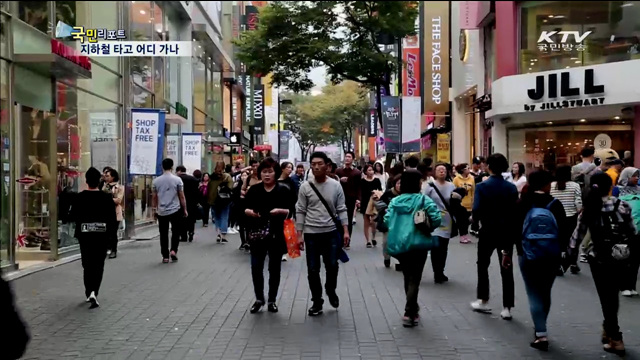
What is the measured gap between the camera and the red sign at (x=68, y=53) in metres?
11.8

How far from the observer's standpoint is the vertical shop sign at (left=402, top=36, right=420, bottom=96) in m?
32.8

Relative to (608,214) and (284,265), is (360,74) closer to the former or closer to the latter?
(284,265)

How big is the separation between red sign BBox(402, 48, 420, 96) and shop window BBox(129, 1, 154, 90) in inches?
561

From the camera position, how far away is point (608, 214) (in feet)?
20.5

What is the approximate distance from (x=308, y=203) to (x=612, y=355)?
349cm

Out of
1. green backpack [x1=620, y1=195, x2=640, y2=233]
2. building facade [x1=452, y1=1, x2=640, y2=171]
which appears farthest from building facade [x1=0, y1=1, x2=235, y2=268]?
building facade [x1=452, y1=1, x2=640, y2=171]

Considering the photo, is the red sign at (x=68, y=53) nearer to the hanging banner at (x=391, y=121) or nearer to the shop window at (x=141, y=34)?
the shop window at (x=141, y=34)

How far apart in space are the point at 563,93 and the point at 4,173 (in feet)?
51.0

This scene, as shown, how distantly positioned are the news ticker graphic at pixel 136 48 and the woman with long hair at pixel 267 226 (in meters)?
3.67

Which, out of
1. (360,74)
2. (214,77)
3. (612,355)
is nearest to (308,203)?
(612,355)

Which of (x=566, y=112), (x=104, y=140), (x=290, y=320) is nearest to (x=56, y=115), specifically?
(x=104, y=140)

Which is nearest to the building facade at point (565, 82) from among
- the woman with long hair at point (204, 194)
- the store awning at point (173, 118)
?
the woman with long hair at point (204, 194)

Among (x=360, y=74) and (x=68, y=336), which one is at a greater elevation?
(x=360, y=74)

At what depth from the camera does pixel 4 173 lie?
35.4ft
